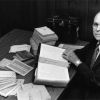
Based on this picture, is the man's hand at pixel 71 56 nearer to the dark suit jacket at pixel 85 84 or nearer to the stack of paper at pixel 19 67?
the dark suit jacket at pixel 85 84

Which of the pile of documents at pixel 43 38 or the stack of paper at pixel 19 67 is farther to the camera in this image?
the pile of documents at pixel 43 38

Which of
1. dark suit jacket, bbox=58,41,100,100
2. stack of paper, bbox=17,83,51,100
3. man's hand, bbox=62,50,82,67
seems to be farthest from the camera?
man's hand, bbox=62,50,82,67

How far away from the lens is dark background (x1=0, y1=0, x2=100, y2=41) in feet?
8.72

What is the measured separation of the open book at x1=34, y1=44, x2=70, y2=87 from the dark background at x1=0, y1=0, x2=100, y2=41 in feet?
1.70

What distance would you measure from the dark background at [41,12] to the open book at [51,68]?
52 cm

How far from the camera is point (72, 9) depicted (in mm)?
2723

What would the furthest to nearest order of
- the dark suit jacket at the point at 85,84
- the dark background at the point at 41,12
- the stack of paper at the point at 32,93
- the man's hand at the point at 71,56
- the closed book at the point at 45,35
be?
the dark background at the point at 41,12 < the closed book at the point at 45,35 < the man's hand at the point at 71,56 < the dark suit jacket at the point at 85,84 < the stack of paper at the point at 32,93

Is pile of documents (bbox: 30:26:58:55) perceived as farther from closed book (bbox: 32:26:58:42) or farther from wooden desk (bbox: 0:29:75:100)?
wooden desk (bbox: 0:29:75:100)

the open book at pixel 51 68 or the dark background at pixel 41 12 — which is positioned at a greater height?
the dark background at pixel 41 12

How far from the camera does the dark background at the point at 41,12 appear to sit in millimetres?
2658

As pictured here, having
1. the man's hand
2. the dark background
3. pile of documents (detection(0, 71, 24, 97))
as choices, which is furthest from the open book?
the dark background

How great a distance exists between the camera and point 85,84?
1921 mm

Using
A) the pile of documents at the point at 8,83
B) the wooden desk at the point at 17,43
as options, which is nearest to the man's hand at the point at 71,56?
the wooden desk at the point at 17,43

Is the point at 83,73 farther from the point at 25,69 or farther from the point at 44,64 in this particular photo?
the point at 25,69
